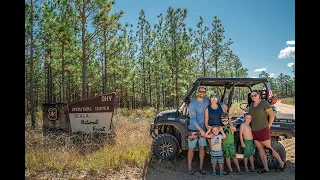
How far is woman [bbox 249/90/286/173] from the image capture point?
550 centimetres

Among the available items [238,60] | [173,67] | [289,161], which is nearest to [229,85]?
[289,161]

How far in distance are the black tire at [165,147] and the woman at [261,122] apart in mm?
1896

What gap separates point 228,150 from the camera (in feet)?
18.6

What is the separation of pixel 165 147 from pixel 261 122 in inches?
92.7

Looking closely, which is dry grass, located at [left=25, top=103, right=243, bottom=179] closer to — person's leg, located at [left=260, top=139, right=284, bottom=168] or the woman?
the woman

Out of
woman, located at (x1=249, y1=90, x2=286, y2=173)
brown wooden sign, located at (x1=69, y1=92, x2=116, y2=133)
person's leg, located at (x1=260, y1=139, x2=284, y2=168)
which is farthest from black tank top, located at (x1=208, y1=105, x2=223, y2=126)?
brown wooden sign, located at (x1=69, y1=92, x2=116, y2=133)

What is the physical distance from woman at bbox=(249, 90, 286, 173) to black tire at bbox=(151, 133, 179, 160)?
74.6 inches

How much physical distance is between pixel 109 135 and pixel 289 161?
5.54m

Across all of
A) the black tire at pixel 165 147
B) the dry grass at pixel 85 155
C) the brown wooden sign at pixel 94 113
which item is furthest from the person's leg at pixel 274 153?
the brown wooden sign at pixel 94 113

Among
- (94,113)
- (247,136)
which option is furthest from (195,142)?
(94,113)

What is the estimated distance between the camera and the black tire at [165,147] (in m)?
6.32

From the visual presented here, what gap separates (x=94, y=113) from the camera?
29.2 ft

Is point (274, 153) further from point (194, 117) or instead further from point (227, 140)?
point (194, 117)

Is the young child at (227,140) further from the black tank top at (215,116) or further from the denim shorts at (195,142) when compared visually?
the denim shorts at (195,142)
